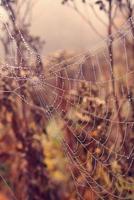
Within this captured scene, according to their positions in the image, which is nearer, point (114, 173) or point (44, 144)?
point (114, 173)

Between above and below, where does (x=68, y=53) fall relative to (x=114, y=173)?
above

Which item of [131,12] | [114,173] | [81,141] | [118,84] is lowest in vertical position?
[114,173]

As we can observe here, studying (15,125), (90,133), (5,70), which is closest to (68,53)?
(15,125)

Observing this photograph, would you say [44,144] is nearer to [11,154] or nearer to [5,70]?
[11,154]

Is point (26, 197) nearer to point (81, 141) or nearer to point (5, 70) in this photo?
point (81, 141)

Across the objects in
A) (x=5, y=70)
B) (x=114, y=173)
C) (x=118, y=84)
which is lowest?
(x=114, y=173)

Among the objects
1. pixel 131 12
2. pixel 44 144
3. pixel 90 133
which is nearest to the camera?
pixel 90 133

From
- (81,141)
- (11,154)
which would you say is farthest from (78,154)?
(11,154)

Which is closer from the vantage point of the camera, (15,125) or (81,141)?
(81,141)

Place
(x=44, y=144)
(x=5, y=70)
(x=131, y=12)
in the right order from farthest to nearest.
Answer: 1. (x=44, y=144)
2. (x=131, y=12)
3. (x=5, y=70)
